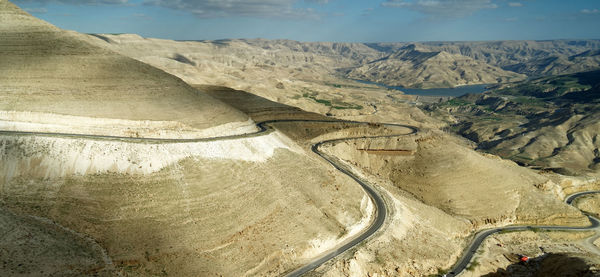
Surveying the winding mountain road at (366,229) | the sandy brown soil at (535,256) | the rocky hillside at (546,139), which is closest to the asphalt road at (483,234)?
the winding mountain road at (366,229)

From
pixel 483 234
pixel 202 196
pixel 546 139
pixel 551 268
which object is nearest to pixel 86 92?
pixel 202 196

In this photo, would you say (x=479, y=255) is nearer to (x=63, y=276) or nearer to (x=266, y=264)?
(x=266, y=264)

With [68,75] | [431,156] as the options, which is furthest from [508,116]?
[68,75]

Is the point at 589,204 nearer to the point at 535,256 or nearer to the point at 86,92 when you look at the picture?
the point at 535,256

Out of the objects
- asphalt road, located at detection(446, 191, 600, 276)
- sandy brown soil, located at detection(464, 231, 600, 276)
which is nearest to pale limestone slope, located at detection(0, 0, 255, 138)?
asphalt road, located at detection(446, 191, 600, 276)

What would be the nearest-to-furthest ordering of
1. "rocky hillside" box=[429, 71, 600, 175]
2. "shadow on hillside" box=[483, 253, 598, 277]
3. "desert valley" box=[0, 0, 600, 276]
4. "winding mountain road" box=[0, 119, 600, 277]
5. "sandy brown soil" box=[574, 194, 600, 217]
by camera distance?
"desert valley" box=[0, 0, 600, 276]
"shadow on hillside" box=[483, 253, 598, 277]
"winding mountain road" box=[0, 119, 600, 277]
"sandy brown soil" box=[574, 194, 600, 217]
"rocky hillside" box=[429, 71, 600, 175]

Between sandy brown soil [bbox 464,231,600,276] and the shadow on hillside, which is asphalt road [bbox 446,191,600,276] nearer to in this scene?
sandy brown soil [bbox 464,231,600,276]
